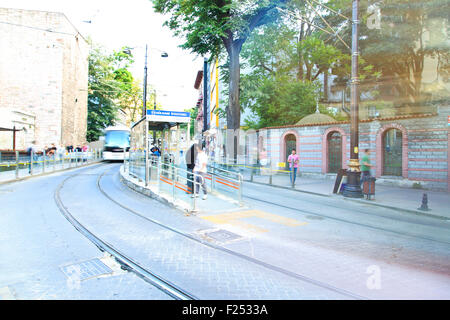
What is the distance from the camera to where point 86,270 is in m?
4.39

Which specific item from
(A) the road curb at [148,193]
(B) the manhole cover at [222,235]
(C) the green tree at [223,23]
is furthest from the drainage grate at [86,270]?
(C) the green tree at [223,23]

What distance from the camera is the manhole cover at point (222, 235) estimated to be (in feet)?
19.6

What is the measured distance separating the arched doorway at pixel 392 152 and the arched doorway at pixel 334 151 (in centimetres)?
261

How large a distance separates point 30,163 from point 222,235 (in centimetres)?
1586

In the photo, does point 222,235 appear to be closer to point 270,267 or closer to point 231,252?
point 231,252

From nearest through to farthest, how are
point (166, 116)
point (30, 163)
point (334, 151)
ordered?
1. point (166, 116)
2. point (30, 163)
3. point (334, 151)

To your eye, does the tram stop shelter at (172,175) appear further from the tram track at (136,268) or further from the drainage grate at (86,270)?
the drainage grate at (86,270)

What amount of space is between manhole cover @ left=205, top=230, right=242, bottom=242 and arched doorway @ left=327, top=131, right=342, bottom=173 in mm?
13894

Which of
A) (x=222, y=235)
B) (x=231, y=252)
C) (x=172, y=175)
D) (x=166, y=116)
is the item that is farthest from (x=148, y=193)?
(x=231, y=252)

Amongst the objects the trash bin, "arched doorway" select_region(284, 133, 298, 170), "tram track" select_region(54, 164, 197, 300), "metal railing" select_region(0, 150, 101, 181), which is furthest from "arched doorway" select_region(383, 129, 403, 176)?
"metal railing" select_region(0, 150, 101, 181)

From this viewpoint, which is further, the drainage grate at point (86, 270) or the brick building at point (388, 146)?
the brick building at point (388, 146)

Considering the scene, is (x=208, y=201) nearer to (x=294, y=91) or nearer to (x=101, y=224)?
(x=101, y=224)

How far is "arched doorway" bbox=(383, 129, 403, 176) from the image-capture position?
630 inches

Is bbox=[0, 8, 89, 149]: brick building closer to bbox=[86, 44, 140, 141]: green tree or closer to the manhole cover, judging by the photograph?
bbox=[86, 44, 140, 141]: green tree
